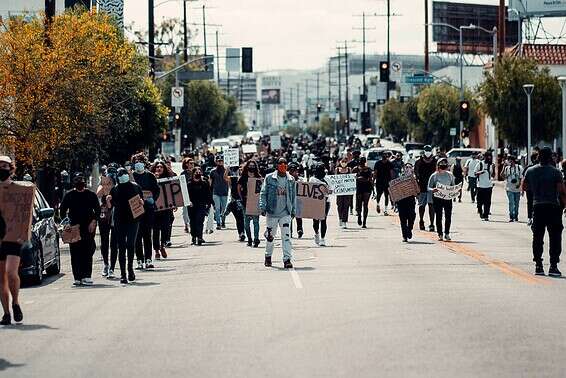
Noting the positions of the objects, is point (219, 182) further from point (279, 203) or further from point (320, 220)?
point (279, 203)

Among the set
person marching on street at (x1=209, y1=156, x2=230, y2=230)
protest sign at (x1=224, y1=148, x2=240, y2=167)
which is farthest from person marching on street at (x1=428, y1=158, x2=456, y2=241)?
protest sign at (x1=224, y1=148, x2=240, y2=167)

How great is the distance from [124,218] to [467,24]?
102 metres

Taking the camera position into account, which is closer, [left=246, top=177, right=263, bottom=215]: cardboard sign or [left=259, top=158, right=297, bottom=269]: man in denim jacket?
[left=259, top=158, right=297, bottom=269]: man in denim jacket

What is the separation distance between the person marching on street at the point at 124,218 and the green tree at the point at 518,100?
5075cm

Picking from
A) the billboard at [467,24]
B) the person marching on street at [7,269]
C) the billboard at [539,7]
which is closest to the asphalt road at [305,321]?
the person marching on street at [7,269]

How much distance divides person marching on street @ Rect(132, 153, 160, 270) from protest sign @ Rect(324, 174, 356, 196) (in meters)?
8.89

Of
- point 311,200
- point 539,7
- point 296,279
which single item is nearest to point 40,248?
point 296,279

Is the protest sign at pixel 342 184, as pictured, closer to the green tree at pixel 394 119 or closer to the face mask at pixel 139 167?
the face mask at pixel 139 167

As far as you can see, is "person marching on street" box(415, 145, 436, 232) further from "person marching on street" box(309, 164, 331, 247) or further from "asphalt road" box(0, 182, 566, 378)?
"asphalt road" box(0, 182, 566, 378)

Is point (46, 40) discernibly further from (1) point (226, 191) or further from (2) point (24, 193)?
(2) point (24, 193)

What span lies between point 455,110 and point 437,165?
6876cm

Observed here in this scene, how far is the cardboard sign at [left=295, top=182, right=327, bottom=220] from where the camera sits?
28455mm

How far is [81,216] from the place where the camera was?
21125 mm

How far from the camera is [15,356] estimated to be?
13125mm
